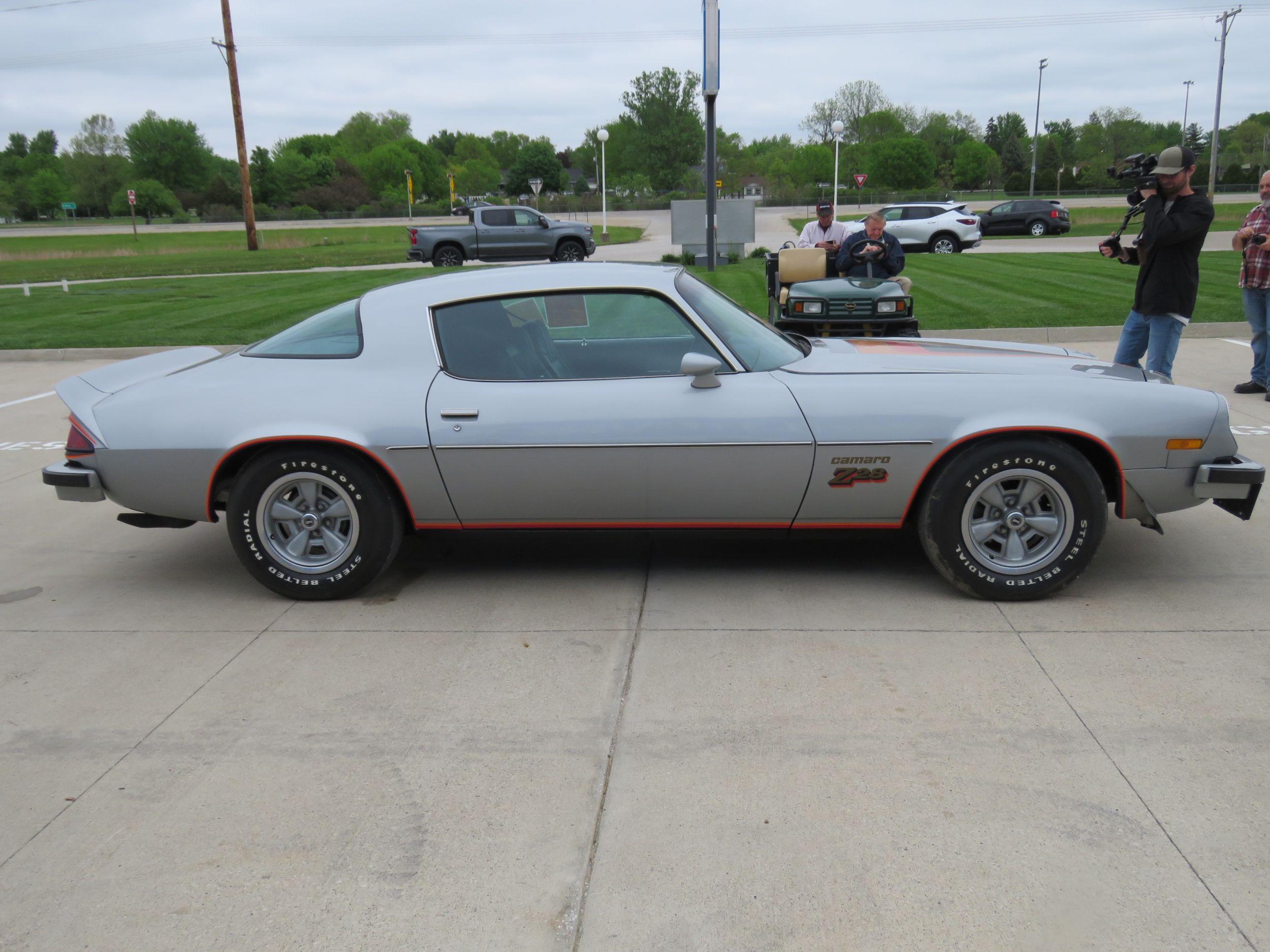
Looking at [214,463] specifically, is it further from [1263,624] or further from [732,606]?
[1263,624]

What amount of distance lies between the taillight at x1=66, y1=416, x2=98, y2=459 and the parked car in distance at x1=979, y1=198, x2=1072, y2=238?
104 feet

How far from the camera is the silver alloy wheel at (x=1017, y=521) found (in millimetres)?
4078

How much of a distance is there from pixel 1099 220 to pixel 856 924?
45.8 metres

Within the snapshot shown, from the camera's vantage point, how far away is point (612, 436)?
4152mm

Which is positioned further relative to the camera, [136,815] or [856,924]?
[136,815]

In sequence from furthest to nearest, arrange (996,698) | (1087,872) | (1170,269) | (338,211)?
(338,211)
(1170,269)
(996,698)
(1087,872)

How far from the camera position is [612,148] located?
113m

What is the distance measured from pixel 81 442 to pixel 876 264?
7713mm

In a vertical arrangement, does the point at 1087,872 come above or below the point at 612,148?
below

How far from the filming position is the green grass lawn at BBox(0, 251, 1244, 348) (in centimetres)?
1248

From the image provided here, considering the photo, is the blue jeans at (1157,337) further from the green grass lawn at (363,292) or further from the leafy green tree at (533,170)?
the leafy green tree at (533,170)

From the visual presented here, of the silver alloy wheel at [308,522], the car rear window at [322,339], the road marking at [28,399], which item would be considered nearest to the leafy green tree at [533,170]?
the road marking at [28,399]

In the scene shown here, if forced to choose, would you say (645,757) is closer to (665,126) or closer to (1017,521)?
(1017,521)

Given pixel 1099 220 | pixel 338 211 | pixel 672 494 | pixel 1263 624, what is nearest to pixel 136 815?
pixel 672 494
